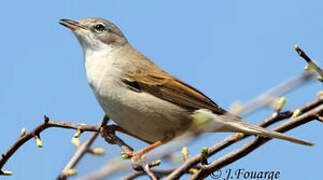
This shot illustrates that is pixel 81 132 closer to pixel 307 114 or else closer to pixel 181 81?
pixel 181 81

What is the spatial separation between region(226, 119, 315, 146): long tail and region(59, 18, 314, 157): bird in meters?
0.01

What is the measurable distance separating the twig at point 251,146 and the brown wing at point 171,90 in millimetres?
2197

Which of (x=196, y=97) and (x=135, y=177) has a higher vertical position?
(x=196, y=97)

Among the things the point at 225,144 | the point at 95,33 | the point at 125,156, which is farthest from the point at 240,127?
the point at 95,33

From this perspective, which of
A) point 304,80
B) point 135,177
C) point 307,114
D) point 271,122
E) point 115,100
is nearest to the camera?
point 304,80

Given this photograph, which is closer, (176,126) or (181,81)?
(176,126)

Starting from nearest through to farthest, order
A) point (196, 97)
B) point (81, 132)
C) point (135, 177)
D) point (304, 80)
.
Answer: point (304, 80) → point (135, 177) → point (81, 132) → point (196, 97)

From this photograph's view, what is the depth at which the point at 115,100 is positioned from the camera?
4543 millimetres

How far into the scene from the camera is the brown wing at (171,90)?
4.85 metres

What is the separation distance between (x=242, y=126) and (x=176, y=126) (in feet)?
3.37

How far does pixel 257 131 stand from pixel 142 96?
172 centimetres

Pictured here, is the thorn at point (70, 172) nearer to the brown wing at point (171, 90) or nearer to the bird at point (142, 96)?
the bird at point (142, 96)

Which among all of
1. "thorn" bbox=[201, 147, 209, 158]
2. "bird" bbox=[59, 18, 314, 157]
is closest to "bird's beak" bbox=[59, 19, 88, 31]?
"bird" bbox=[59, 18, 314, 157]

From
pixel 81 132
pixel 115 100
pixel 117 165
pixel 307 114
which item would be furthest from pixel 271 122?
pixel 115 100
